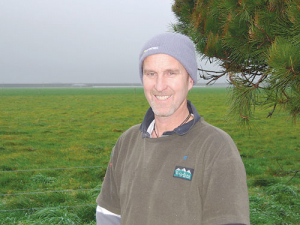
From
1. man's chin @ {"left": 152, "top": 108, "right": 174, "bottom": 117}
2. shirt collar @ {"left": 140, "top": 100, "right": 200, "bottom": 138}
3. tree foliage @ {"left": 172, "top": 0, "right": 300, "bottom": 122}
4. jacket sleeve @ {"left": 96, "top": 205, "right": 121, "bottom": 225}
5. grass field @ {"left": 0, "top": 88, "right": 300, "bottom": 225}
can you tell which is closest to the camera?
shirt collar @ {"left": 140, "top": 100, "right": 200, "bottom": 138}

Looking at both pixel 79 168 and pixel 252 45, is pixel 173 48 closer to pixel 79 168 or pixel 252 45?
pixel 252 45

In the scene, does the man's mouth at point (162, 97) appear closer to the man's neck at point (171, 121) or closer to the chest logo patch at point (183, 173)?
the man's neck at point (171, 121)

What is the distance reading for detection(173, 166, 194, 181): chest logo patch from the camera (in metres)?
1.04

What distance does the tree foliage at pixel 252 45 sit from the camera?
2.15m

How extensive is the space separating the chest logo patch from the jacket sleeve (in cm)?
46

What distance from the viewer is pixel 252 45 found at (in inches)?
104

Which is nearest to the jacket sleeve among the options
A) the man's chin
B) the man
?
the man

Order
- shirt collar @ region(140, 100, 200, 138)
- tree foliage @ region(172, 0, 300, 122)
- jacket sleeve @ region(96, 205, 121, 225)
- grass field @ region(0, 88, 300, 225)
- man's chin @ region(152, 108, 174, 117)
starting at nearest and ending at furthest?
shirt collar @ region(140, 100, 200, 138) → man's chin @ region(152, 108, 174, 117) → jacket sleeve @ region(96, 205, 121, 225) → tree foliage @ region(172, 0, 300, 122) → grass field @ region(0, 88, 300, 225)

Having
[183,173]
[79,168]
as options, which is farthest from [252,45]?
[79,168]

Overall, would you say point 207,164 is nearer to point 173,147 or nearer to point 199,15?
point 173,147

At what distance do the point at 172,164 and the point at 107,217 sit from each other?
495mm

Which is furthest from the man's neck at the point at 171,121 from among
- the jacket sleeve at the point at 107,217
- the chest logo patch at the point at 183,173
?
the jacket sleeve at the point at 107,217

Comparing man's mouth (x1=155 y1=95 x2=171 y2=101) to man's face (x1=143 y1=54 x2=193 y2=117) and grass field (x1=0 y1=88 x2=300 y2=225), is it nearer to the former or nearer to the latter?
man's face (x1=143 y1=54 x2=193 y2=117)

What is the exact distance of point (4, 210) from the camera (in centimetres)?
400
